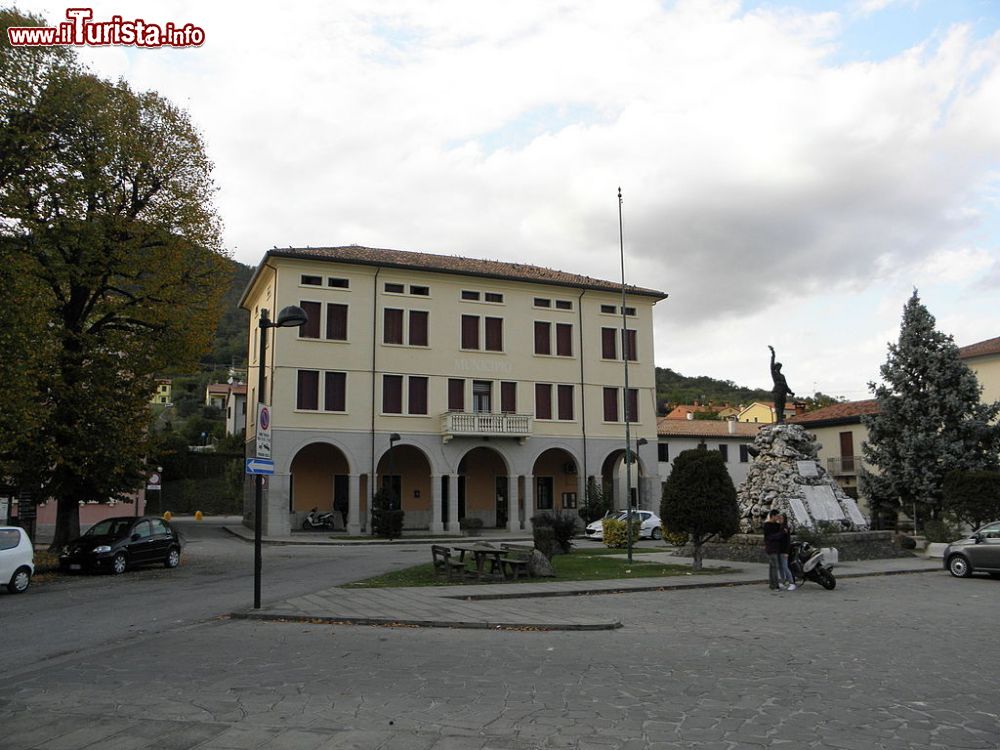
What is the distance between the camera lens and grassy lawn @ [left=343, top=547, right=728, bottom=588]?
52.1ft

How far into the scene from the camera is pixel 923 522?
30719mm

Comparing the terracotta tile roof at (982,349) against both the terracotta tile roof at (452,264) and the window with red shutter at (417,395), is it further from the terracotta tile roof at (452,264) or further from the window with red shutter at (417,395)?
the window with red shutter at (417,395)

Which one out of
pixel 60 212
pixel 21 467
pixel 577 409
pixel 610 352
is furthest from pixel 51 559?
pixel 610 352

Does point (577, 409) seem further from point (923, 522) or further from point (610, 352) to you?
point (923, 522)

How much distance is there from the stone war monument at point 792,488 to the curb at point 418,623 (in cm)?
1213

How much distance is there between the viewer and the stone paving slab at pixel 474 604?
10.8 metres

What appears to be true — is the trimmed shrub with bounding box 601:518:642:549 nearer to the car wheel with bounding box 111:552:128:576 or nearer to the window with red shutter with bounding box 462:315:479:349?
the car wheel with bounding box 111:552:128:576

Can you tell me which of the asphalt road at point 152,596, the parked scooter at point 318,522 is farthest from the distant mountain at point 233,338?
the asphalt road at point 152,596

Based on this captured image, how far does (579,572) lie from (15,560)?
11.5 metres

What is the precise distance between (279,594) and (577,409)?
2829 cm

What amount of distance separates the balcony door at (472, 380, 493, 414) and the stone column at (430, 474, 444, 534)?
4210 millimetres

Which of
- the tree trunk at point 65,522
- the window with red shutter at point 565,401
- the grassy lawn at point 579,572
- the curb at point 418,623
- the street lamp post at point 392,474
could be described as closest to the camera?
the curb at point 418,623

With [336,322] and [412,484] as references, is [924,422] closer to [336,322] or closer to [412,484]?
[412,484]

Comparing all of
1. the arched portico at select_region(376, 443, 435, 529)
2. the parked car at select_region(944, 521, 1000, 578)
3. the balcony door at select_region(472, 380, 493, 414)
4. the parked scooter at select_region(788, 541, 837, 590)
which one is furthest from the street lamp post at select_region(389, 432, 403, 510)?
the parked car at select_region(944, 521, 1000, 578)
